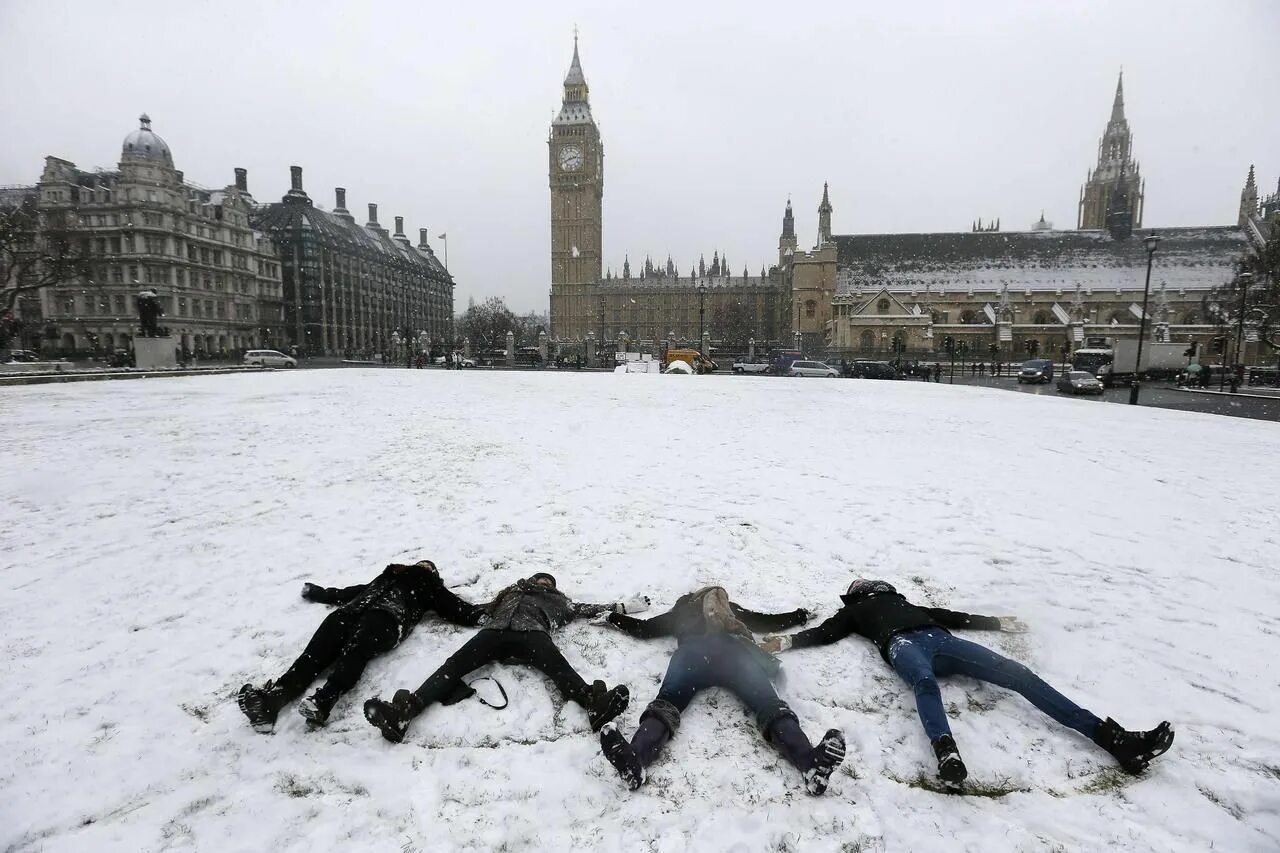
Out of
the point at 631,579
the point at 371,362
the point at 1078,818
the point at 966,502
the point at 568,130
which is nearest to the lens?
the point at 1078,818

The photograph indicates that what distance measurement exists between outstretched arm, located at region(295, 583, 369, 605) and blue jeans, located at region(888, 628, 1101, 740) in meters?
4.41

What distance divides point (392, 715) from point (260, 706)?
896 millimetres

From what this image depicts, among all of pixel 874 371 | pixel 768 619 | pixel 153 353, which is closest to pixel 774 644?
pixel 768 619

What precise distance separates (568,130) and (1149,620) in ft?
369

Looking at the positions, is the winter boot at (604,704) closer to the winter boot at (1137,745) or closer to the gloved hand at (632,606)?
the gloved hand at (632,606)

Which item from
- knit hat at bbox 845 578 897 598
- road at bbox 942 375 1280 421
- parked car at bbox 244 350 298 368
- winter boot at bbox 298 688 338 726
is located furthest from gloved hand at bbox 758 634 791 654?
parked car at bbox 244 350 298 368

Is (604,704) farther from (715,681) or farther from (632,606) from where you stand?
(632,606)

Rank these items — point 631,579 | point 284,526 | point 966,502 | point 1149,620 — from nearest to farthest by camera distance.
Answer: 1. point 1149,620
2. point 631,579
3. point 284,526
4. point 966,502

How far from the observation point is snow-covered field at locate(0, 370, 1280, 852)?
127 inches

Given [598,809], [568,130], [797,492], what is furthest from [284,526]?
[568,130]

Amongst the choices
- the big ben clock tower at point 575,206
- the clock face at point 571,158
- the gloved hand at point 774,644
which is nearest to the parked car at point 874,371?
the gloved hand at point 774,644

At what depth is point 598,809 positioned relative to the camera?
3.29m

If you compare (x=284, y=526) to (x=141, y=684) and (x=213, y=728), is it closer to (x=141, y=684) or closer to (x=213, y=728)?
(x=141, y=684)

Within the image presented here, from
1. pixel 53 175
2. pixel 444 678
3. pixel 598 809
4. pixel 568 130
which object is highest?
pixel 568 130
